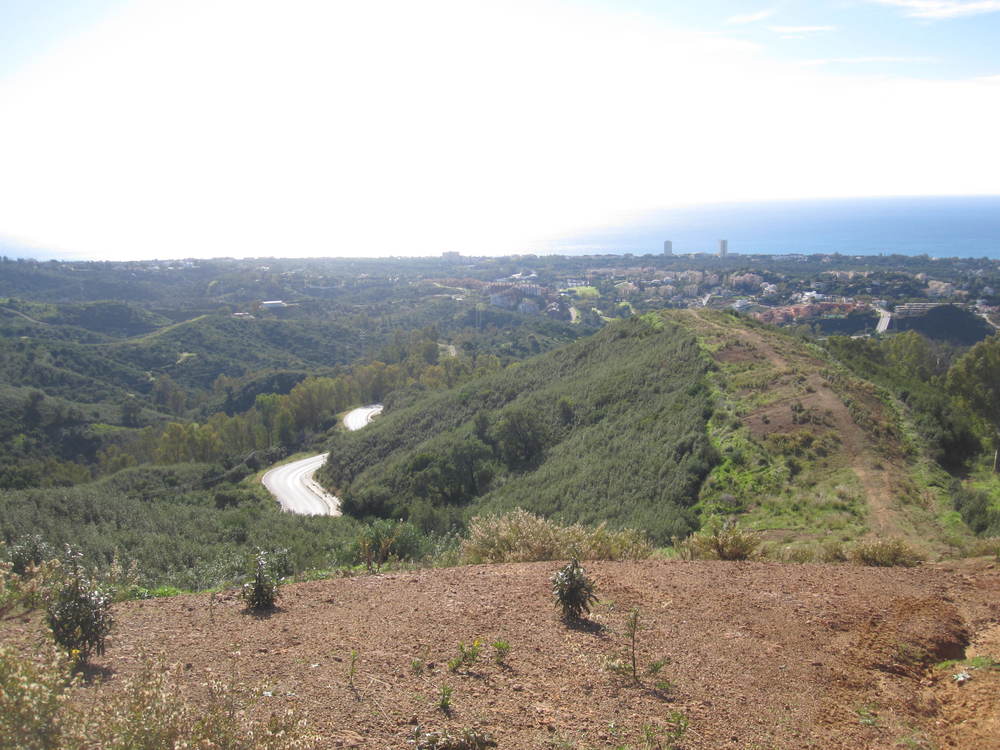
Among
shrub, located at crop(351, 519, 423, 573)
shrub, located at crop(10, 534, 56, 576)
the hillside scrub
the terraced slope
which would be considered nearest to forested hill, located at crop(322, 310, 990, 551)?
the terraced slope

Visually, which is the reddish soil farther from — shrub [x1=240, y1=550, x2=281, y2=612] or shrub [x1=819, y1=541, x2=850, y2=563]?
shrub [x1=240, y1=550, x2=281, y2=612]

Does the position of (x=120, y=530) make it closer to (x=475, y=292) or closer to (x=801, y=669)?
(x=801, y=669)

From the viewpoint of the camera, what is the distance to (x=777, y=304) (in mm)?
66312

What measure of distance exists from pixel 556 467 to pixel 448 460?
5.43 m

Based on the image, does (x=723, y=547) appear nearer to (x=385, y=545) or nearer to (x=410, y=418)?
(x=385, y=545)

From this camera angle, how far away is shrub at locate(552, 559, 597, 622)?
456 centimetres

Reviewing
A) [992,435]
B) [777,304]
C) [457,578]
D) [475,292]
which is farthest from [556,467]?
[475,292]

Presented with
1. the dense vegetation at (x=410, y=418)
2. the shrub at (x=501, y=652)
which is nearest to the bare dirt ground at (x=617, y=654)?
the shrub at (x=501, y=652)

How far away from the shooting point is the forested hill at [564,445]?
14078 mm

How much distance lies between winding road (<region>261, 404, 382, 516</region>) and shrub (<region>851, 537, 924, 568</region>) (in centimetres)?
1921

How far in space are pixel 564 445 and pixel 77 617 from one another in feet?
55.5

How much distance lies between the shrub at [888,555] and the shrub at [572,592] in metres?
3.46

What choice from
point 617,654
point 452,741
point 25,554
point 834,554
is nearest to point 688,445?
point 834,554

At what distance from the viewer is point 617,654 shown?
4043mm
